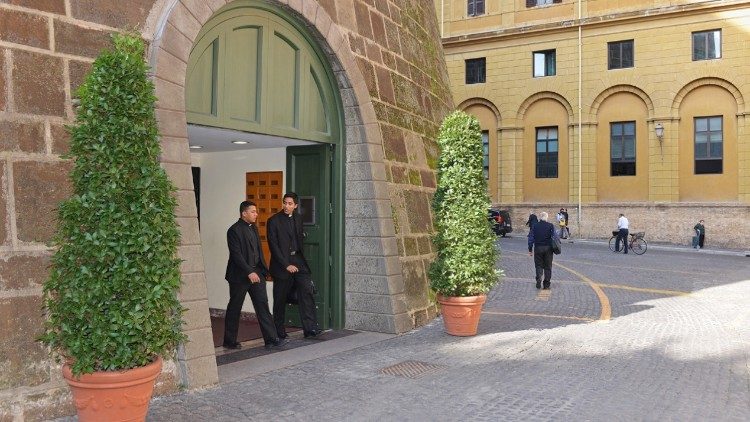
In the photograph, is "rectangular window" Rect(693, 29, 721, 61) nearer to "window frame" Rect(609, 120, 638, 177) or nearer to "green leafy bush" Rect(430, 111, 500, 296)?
"window frame" Rect(609, 120, 638, 177)

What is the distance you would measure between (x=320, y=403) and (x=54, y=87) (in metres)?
3.54

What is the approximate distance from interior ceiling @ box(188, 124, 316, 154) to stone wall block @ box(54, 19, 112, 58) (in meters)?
1.41

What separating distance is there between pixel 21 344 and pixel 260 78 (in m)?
4.04

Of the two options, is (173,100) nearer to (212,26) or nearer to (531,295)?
(212,26)

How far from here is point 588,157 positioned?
109 ft

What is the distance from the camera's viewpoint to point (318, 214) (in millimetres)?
9367

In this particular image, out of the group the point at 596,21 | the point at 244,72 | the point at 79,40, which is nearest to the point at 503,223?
the point at 596,21

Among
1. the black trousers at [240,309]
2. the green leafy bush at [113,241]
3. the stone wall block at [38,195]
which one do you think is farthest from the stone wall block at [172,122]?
the black trousers at [240,309]

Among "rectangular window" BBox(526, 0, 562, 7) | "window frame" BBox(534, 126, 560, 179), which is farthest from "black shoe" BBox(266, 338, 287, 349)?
"rectangular window" BBox(526, 0, 562, 7)

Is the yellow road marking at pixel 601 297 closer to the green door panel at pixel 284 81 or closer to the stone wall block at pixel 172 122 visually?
the green door panel at pixel 284 81

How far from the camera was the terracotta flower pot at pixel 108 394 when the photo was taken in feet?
14.3

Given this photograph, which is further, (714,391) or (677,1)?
(677,1)

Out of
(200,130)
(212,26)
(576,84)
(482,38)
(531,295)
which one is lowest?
(531,295)

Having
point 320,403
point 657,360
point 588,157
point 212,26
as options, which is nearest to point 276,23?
point 212,26
